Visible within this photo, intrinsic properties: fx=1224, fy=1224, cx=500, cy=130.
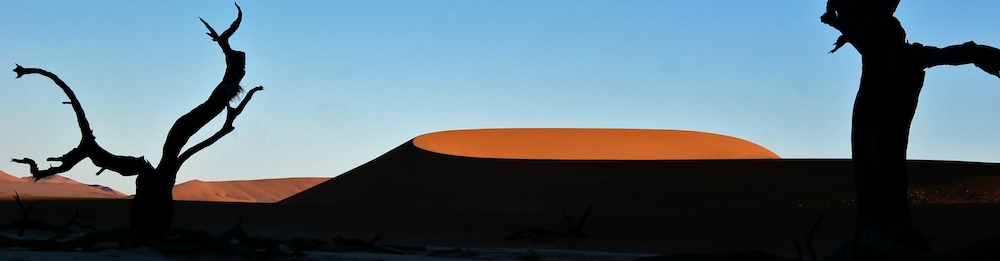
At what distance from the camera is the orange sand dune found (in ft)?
373

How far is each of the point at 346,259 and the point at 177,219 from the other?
2045 cm

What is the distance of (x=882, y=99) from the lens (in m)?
16.0

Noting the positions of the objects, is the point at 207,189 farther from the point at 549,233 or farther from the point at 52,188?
the point at 549,233

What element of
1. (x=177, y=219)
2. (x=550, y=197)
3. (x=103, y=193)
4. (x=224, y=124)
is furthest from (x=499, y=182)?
(x=103, y=193)

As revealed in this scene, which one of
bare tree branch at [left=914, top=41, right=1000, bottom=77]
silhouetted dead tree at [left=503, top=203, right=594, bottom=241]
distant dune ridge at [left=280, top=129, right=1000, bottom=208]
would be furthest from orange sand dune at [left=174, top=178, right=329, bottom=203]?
bare tree branch at [left=914, top=41, right=1000, bottom=77]

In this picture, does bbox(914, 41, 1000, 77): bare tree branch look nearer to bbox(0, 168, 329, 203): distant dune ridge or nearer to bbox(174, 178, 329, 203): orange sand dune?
bbox(0, 168, 329, 203): distant dune ridge

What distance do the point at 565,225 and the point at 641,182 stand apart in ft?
37.1

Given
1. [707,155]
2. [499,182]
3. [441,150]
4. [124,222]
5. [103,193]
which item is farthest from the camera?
[103,193]

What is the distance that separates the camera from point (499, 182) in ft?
148

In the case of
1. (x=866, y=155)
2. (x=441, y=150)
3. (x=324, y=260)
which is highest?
(x=441, y=150)

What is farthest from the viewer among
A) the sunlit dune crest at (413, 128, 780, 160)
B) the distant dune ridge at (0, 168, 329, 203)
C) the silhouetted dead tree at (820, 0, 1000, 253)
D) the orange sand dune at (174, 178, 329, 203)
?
the distant dune ridge at (0, 168, 329, 203)

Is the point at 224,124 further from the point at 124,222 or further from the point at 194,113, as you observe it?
the point at 124,222

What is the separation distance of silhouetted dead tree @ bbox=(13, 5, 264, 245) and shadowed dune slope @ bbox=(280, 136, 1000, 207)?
2436cm

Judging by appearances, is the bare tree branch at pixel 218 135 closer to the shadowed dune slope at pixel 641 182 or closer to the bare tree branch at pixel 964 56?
the bare tree branch at pixel 964 56
